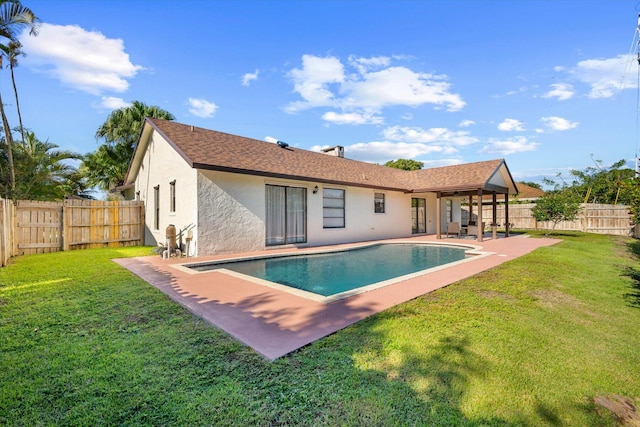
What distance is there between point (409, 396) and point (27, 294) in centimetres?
735

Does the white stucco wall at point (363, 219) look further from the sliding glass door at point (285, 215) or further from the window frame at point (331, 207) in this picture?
the sliding glass door at point (285, 215)

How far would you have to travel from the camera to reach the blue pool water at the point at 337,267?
777 cm

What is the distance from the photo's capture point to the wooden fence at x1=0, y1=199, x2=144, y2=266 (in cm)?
1127

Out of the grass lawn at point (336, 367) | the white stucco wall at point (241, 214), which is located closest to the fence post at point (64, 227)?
the white stucco wall at point (241, 214)

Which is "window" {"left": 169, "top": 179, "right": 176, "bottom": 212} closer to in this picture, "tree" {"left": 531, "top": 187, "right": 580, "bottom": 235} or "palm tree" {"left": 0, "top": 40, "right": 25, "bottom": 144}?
"palm tree" {"left": 0, "top": 40, "right": 25, "bottom": 144}

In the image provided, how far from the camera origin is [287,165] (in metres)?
14.1

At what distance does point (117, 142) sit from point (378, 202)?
19871mm

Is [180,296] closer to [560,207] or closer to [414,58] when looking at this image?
[414,58]

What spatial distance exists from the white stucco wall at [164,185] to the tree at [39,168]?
161 inches

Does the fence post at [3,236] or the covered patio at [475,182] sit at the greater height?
the covered patio at [475,182]

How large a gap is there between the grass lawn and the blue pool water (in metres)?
2.87

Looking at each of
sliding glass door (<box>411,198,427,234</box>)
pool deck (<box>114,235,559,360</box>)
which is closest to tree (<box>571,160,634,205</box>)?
sliding glass door (<box>411,198,427,234</box>)

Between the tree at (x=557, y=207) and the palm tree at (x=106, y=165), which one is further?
the palm tree at (x=106, y=165)

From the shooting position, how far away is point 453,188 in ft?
54.4
